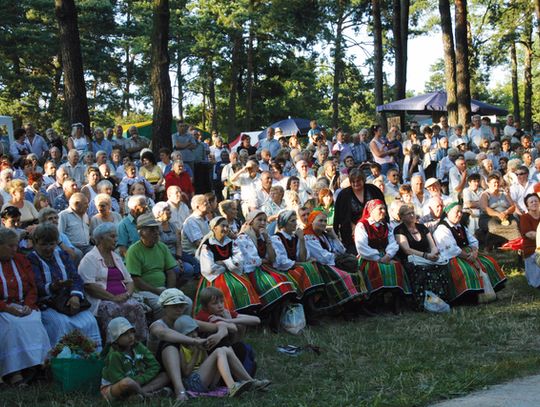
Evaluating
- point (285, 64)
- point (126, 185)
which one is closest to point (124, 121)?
point (285, 64)

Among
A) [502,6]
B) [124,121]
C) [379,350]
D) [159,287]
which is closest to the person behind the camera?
[379,350]

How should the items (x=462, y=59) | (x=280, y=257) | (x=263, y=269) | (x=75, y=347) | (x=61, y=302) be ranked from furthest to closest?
(x=462, y=59) < (x=280, y=257) < (x=263, y=269) < (x=61, y=302) < (x=75, y=347)

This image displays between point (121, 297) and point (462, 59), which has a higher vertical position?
point (462, 59)

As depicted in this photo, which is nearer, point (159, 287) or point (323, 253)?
point (159, 287)

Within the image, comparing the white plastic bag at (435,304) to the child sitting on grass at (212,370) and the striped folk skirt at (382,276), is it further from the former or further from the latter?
the child sitting on grass at (212,370)

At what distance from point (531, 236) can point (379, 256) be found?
221 centimetres

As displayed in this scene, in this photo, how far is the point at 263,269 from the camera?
30.1 feet

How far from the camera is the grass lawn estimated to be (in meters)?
6.07

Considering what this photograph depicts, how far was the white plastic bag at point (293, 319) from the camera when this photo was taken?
878 centimetres

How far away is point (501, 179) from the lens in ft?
44.0

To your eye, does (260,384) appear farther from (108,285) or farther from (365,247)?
(365,247)

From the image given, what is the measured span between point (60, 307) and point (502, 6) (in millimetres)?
27358

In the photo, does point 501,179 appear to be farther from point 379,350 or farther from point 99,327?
point 99,327

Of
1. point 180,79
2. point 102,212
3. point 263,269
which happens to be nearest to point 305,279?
point 263,269
